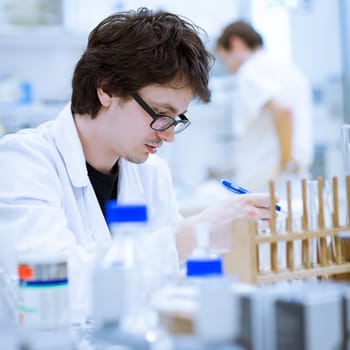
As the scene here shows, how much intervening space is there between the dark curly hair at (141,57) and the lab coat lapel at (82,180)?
0.43ft

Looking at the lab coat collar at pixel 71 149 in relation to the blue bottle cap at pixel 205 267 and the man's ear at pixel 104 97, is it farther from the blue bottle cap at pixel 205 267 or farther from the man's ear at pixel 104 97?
the blue bottle cap at pixel 205 267

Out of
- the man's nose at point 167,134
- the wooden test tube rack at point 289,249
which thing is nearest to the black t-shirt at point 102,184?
the man's nose at point 167,134

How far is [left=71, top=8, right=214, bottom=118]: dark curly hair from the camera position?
62.3 inches

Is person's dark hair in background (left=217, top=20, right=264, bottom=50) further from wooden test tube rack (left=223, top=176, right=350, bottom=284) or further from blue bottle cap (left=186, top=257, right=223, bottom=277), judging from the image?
blue bottle cap (left=186, top=257, right=223, bottom=277)

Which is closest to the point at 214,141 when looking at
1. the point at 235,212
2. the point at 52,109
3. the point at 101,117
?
the point at 52,109

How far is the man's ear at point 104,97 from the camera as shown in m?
1.65

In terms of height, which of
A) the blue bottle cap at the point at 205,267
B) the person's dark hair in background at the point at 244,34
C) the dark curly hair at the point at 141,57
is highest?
the person's dark hair in background at the point at 244,34

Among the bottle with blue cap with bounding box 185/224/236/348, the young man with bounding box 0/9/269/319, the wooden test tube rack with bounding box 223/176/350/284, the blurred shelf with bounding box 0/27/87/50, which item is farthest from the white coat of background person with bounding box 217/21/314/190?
the bottle with blue cap with bounding box 185/224/236/348

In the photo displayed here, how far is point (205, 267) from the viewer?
0.84m

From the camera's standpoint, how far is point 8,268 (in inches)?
51.3

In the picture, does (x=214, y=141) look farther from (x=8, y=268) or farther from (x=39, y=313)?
(x=39, y=313)

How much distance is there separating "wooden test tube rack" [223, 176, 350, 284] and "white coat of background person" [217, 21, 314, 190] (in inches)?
90.8

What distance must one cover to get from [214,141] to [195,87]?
2694 millimetres

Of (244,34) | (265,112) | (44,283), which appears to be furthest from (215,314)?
(244,34)
